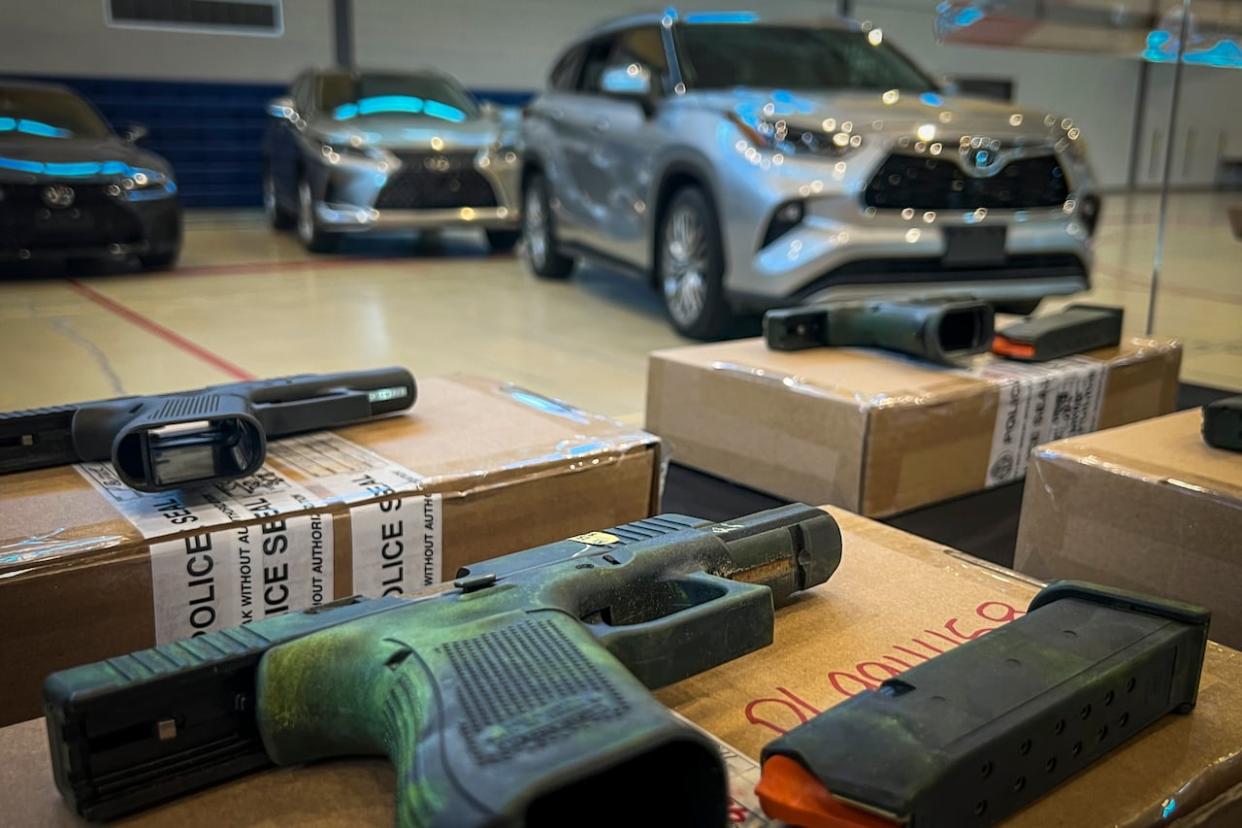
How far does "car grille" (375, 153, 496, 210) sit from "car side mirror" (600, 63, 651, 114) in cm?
192

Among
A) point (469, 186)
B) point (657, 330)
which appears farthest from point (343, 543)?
point (469, 186)

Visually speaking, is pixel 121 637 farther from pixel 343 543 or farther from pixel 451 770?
pixel 451 770

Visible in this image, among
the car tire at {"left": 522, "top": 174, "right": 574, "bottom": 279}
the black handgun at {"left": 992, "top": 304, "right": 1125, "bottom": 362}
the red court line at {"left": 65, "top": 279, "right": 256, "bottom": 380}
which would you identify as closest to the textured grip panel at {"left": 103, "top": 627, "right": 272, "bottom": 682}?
the black handgun at {"left": 992, "top": 304, "right": 1125, "bottom": 362}

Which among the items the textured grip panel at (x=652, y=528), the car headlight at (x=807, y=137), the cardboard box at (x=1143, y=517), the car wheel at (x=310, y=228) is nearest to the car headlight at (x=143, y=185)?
the car wheel at (x=310, y=228)

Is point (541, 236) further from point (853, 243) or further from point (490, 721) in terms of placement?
point (490, 721)

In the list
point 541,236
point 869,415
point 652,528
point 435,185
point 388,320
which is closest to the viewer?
point 652,528

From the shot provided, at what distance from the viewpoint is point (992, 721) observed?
2.63ft

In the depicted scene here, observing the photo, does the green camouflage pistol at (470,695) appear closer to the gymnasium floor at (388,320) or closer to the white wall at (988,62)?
the gymnasium floor at (388,320)

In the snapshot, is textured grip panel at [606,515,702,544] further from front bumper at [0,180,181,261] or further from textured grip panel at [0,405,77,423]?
front bumper at [0,180,181,261]

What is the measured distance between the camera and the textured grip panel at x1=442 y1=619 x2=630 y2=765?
2.21 feet

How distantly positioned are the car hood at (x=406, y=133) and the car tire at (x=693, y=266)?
8.22 ft

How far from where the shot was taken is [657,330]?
15.8 ft

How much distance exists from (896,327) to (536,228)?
401 centimetres

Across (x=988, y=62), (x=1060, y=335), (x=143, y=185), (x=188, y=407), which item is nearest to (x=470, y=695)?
(x=188, y=407)
